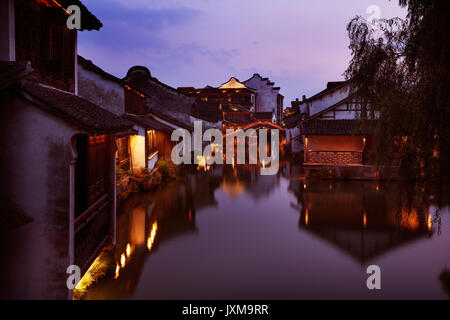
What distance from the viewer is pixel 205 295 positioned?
7.79 m

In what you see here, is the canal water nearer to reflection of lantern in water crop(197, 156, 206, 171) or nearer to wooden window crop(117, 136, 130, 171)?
wooden window crop(117, 136, 130, 171)

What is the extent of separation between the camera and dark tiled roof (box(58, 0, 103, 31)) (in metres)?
8.58

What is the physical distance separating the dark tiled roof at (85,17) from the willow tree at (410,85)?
274 inches

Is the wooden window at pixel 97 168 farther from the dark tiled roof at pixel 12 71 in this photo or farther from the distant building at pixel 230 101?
the distant building at pixel 230 101

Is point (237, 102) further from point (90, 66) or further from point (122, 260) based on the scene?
point (122, 260)

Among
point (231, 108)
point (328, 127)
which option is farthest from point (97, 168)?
point (231, 108)

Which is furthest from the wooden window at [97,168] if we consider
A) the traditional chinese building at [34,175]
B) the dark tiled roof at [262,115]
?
the dark tiled roof at [262,115]

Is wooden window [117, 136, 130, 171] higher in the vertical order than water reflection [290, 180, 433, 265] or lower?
higher

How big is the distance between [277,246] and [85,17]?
9027 millimetres

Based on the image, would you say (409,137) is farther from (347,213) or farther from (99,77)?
(99,77)

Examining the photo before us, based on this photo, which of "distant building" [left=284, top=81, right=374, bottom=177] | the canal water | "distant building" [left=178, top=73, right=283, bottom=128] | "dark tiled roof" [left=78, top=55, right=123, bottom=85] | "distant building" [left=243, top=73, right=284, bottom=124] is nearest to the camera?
the canal water

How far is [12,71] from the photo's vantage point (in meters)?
5.54

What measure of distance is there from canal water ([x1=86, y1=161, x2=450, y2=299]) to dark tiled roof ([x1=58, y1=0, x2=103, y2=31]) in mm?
6833

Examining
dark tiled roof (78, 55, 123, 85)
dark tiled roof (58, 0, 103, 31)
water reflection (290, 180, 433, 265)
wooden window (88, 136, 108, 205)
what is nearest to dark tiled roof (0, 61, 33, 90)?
dark tiled roof (58, 0, 103, 31)
